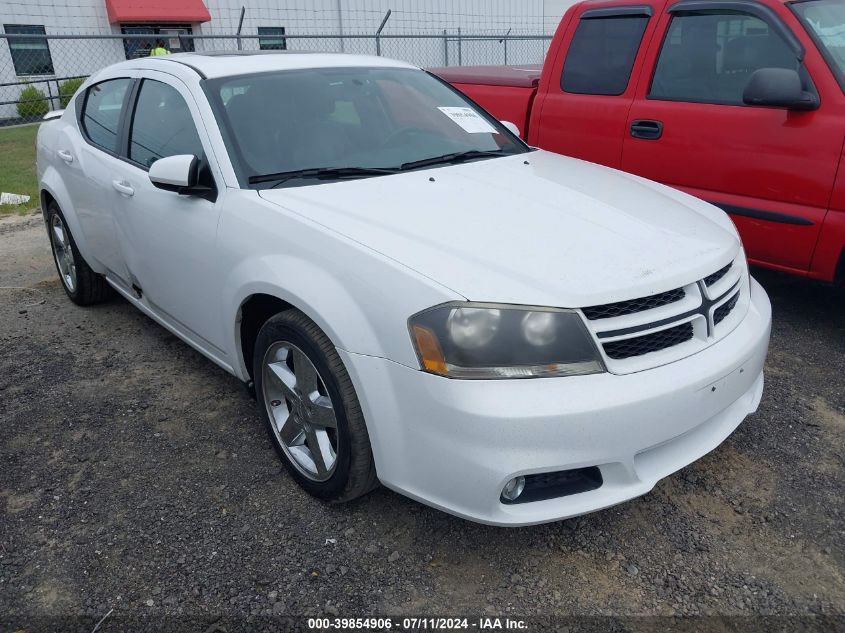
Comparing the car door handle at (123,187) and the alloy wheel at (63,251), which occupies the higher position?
the car door handle at (123,187)

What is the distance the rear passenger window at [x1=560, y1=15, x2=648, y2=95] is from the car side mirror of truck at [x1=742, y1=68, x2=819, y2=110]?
3.34 feet

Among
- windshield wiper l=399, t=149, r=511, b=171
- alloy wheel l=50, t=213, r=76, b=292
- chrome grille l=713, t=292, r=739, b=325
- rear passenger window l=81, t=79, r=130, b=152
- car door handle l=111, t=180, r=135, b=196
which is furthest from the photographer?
alloy wheel l=50, t=213, r=76, b=292

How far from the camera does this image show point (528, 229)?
2496 mm

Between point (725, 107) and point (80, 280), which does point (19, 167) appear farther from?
point (725, 107)

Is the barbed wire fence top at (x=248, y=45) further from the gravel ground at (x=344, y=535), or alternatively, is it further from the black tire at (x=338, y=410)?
the black tire at (x=338, y=410)

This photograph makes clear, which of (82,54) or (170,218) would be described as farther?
(82,54)

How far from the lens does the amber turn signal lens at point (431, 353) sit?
2111 millimetres

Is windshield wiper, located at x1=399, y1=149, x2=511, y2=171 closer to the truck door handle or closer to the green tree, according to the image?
the truck door handle

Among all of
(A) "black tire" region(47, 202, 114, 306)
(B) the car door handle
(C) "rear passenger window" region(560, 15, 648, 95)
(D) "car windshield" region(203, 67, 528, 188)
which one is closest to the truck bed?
(C) "rear passenger window" region(560, 15, 648, 95)

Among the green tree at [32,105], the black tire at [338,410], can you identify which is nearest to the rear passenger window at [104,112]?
the black tire at [338,410]

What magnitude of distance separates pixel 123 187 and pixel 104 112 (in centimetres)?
86

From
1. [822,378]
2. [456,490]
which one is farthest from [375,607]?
[822,378]

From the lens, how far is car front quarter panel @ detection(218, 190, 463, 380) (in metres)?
2.18

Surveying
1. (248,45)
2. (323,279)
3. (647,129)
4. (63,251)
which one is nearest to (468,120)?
(647,129)
